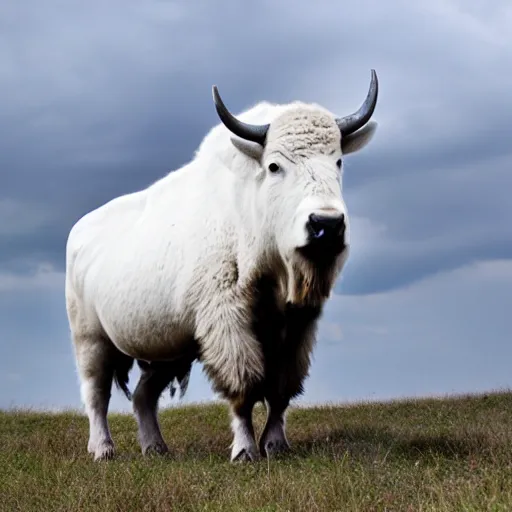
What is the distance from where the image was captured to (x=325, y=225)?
278 inches

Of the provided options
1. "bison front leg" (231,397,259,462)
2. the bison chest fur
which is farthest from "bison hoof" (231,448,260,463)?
the bison chest fur

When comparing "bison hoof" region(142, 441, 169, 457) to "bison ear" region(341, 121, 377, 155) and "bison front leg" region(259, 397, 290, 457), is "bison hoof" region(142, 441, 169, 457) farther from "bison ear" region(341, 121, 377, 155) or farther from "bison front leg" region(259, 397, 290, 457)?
"bison ear" region(341, 121, 377, 155)

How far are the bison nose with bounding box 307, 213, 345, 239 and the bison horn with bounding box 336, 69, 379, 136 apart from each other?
1.46 m

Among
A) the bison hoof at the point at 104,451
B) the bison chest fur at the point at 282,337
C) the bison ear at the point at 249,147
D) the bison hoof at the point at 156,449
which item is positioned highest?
the bison ear at the point at 249,147

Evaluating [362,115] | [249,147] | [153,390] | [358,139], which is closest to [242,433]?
[249,147]

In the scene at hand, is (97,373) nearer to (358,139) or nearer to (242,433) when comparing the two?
(242,433)

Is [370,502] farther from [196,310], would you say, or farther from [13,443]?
[13,443]

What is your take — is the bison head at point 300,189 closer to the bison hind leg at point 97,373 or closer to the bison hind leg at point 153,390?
the bison hind leg at point 153,390

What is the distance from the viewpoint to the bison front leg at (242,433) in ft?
26.3

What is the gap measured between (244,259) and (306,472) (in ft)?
7.12

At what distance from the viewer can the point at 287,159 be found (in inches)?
302

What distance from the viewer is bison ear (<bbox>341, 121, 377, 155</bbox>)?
839 cm

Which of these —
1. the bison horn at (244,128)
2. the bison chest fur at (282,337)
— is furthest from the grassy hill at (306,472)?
the bison horn at (244,128)

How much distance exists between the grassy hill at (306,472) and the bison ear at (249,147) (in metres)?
2.70
